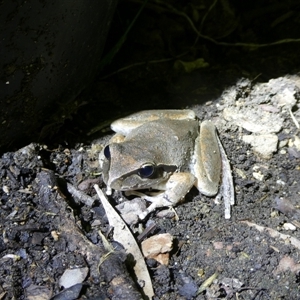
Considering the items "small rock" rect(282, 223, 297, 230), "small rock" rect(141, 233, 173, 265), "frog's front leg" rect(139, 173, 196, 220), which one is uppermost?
"frog's front leg" rect(139, 173, 196, 220)

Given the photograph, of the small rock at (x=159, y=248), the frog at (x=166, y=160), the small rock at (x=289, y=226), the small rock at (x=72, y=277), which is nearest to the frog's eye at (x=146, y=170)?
the frog at (x=166, y=160)

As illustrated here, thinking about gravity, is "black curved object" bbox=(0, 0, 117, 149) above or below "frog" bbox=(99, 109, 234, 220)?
above

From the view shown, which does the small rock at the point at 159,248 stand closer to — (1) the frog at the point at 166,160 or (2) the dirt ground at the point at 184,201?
(2) the dirt ground at the point at 184,201

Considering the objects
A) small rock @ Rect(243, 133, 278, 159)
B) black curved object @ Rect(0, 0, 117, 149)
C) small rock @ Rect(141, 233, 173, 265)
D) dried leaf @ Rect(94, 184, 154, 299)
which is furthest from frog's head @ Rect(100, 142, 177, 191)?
small rock @ Rect(243, 133, 278, 159)

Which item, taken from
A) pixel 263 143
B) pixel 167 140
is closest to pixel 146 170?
pixel 167 140

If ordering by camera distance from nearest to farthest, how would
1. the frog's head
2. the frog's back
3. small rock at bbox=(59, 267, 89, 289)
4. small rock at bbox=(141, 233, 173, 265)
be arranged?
small rock at bbox=(59, 267, 89, 289) → small rock at bbox=(141, 233, 173, 265) → the frog's head → the frog's back

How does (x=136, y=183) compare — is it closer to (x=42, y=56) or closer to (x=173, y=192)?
(x=173, y=192)

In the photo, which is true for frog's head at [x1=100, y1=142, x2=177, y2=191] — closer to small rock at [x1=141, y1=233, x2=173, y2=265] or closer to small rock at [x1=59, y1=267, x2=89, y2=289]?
small rock at [x1=141, y1=233, x2=173, y2=265]
